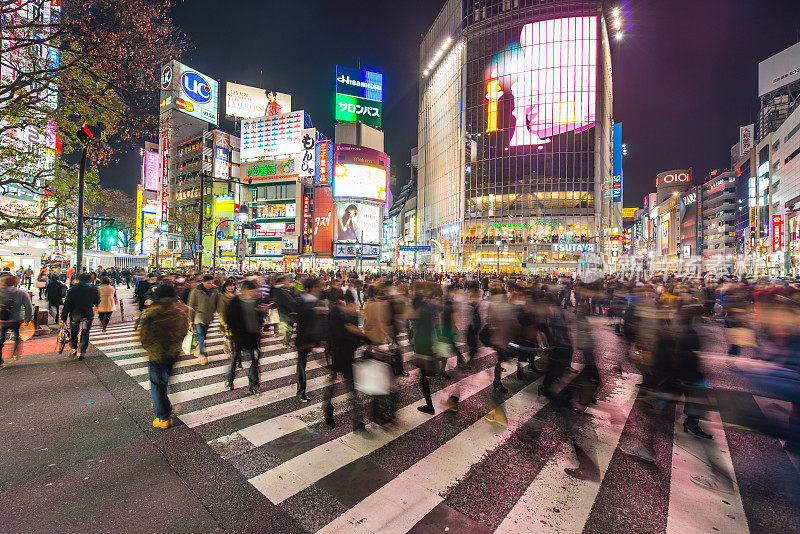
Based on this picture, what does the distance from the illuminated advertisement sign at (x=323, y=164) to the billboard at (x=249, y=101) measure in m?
20.6

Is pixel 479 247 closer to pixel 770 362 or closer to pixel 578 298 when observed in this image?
pixel 578 298

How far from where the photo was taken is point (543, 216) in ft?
191

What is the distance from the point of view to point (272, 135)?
6856 centimetres

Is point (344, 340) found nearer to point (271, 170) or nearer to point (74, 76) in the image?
point (74, 76)

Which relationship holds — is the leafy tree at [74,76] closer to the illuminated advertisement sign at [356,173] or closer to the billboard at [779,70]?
the illuminated advertisement sign at [356,173]

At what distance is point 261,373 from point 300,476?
172 inches

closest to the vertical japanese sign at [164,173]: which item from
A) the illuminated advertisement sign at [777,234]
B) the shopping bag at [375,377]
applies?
the shopping bag at [375,377]

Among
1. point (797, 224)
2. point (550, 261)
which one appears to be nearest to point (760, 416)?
point (550, 261)

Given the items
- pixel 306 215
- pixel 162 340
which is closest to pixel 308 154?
pixel 306 215

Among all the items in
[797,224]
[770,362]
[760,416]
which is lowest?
[760,416]

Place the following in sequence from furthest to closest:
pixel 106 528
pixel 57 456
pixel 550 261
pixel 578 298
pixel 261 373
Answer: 1. pixel 550 261
2. pixel 578 298
3. pixel 261 373
4. pixel 57 456
5. pixel 106 528

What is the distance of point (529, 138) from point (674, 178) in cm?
15888

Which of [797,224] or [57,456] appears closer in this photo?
[57,456]

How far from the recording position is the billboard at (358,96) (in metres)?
69.8
